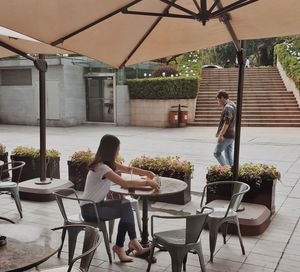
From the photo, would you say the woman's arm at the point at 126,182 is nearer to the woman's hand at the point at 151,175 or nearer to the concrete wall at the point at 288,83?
the woman's hand at the point at 151,175

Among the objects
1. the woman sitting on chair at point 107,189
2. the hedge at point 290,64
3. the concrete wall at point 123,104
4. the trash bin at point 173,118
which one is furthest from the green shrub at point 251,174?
the hedge at point 290,64

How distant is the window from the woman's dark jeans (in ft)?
57.8

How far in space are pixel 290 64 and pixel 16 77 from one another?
14.0m

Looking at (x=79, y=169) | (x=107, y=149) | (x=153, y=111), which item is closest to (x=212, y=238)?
(x=107, y=149)

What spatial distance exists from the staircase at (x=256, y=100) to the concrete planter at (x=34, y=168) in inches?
477

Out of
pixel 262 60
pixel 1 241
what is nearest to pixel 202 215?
pixel 1 241

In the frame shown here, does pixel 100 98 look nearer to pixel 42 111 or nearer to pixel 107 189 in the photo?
pixel 42 111

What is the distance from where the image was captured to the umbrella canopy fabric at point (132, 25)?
11.9 ft

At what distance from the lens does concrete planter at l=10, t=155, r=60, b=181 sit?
7.44 m

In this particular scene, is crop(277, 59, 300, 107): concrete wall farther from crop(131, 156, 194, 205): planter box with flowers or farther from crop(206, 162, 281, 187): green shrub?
crop(206, 162, 281, 187): green shrub

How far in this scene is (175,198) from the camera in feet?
21.1

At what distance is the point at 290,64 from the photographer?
2052 cm

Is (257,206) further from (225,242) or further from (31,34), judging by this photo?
(31,34)

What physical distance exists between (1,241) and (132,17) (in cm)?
284
